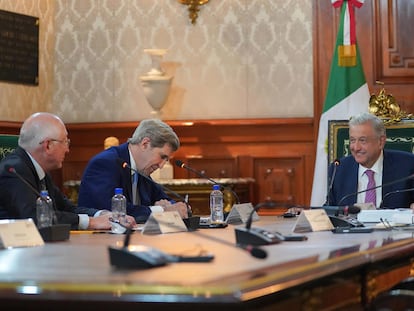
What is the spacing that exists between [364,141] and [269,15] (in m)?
2.39

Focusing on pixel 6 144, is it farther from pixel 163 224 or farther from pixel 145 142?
pixel 163 224

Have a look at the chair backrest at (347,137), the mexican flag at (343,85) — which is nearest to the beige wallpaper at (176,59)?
the mexican flag at (343,85)

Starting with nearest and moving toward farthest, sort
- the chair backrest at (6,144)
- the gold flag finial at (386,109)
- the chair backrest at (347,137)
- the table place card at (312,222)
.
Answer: the table place card at (312,222) < the chair backrest at (6,144) < the chair backrest at (347,137) < the gold flag finial at (386,109)

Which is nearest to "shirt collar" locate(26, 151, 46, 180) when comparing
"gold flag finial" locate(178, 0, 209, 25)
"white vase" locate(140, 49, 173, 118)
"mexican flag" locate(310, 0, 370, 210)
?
"mexican flag" locate(310, 0, 370, 210)

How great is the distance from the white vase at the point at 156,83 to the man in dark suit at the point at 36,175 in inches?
114

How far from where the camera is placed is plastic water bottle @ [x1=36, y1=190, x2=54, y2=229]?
12.4 ft

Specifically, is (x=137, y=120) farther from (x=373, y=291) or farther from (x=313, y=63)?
(x=373, y=291)

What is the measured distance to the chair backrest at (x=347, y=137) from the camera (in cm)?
626

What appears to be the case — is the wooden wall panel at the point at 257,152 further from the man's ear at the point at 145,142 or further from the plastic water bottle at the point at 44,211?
the plastic water bottle at the point at 44,211

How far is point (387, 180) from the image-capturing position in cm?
562

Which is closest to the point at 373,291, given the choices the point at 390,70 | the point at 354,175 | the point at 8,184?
the point at 8,184

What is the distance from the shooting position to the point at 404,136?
628 centimetres

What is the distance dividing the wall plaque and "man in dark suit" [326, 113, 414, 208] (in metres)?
3.01

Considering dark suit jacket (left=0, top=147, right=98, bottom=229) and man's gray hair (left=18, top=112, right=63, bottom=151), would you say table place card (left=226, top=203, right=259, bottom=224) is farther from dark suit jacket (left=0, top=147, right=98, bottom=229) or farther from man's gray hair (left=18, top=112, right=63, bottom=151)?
man's gray hair (left=18, top=112, right=63, bottom=151)
